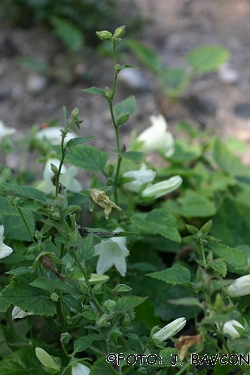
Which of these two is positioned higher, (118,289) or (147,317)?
(118,289)

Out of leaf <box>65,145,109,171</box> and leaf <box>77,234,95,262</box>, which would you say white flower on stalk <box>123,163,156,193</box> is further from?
leaf <box>77,234,95,262</box>

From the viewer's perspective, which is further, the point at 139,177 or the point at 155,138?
the point at 155,138

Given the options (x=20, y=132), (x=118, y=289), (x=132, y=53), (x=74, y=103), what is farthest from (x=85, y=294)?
(x=132, y=53)

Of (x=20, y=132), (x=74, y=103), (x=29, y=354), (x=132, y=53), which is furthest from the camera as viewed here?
Answer: (x=132, y=53)

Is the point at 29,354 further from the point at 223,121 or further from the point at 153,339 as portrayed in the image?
the point at 223,121

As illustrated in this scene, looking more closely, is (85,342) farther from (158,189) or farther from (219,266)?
(158,189)

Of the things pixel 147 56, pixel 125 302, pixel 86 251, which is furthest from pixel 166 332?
pixel 147 56

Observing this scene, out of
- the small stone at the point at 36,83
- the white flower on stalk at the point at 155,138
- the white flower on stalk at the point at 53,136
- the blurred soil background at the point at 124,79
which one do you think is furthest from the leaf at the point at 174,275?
the small stone at the point at 36,83
